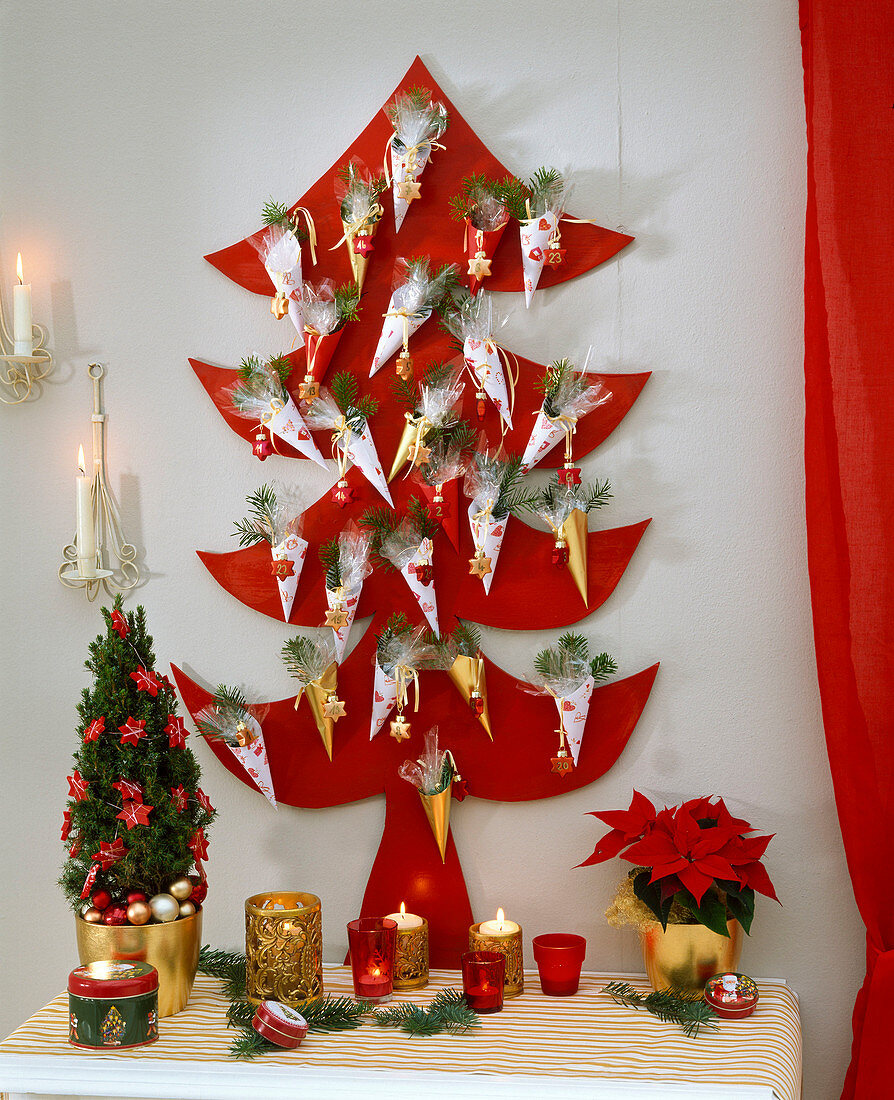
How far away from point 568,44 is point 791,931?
61.5 inches

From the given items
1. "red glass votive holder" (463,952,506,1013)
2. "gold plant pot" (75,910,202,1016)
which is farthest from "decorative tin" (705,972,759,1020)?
"gold plant pot" (75,910,202,1016)

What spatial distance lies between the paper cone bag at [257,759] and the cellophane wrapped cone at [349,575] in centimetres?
20

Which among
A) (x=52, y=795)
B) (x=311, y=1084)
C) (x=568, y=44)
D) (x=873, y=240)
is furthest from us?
(x=52, y=795)

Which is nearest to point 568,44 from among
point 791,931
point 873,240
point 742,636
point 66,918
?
point 873,240

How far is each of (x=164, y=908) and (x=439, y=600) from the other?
665mm

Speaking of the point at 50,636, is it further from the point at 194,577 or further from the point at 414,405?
the point at 414,405

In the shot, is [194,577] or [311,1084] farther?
[194,577]

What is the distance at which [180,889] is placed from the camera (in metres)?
1.63

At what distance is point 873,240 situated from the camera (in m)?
1.65

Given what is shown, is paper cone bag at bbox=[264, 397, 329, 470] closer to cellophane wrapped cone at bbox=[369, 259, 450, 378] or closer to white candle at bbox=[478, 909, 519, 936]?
cellophane wrapped cone at bbox=[369, 259, 450, 378]

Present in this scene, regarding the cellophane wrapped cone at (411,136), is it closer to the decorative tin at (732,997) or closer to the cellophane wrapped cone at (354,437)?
the cellophane wrapped cone at (354,437)

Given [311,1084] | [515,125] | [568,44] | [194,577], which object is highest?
[568,44]

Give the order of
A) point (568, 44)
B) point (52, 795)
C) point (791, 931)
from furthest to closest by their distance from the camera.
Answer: point (52, 795), point (568, 44), point (791, 931)

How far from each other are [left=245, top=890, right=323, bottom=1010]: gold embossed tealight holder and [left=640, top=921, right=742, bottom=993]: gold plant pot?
51 centimetres
